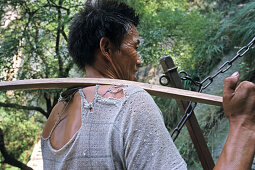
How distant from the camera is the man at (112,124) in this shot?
1061mm

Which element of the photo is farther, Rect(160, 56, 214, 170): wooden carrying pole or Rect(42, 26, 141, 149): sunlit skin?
Rect(160, 56, 214, 170): wooden carrying pole

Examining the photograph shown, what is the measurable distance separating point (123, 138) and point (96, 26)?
0.59m

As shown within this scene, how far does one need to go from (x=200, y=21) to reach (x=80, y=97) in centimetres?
558

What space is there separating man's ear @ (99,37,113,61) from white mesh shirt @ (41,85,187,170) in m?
0.28

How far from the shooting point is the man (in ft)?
3.48

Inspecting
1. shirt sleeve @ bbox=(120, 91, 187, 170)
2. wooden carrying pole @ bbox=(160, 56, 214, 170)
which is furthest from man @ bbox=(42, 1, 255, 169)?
wooden carrying pole @ bbox=(160, 56, 214, 170)

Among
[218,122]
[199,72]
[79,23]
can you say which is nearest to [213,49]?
[199,72]

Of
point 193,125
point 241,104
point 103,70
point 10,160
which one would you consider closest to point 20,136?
point 10,160

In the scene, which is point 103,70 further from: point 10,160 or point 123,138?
point 10,160

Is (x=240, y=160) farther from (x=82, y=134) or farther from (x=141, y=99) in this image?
(x=82, y=134)

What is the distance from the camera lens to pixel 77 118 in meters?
1.22

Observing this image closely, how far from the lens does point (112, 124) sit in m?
1.11

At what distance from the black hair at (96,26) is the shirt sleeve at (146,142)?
1.43ft

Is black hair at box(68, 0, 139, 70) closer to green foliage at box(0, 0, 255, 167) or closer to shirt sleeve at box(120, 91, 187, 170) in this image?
shirt sleeve at box(120, 91, 187, 170)
